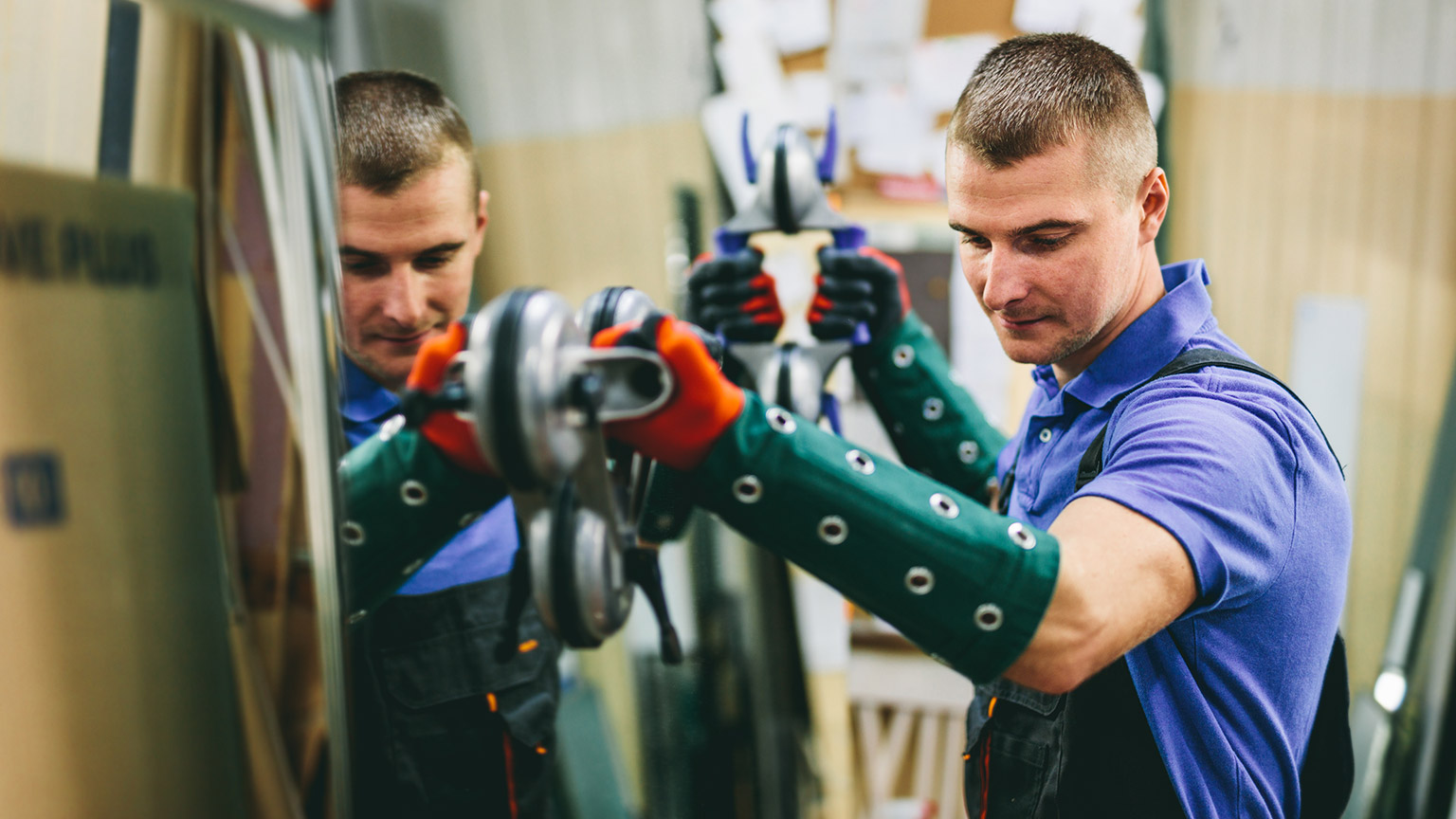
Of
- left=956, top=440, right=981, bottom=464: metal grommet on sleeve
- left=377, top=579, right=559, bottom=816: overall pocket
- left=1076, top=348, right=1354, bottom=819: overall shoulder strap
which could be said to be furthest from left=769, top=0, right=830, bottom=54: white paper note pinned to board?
left=377, top=579, right=559, bottom=816: overall pocket

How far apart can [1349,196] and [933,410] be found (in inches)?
25.0

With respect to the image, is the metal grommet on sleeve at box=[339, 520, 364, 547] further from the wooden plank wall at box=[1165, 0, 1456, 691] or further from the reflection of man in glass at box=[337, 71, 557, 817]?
the wooden plank wall at box=[1165, 0, 1456, 691]

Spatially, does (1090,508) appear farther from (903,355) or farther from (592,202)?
(592,202)

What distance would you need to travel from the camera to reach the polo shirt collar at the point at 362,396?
0.69 metres

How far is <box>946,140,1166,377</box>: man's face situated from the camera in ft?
2.18

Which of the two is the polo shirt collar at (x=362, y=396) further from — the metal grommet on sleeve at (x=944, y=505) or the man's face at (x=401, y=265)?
the metal grommet on sleeve at (x=944, y=505)

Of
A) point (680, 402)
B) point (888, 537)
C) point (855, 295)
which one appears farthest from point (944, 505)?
point (855, 295)

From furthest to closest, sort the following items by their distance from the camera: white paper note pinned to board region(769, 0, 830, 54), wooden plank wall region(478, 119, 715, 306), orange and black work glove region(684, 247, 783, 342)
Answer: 1. white paper note pinned to board region(769, 0, 830, 54)
2. wooden plank wall region(478, 119, 715, 306)
3. orange and black work glove region(684, 247, 783, 342)

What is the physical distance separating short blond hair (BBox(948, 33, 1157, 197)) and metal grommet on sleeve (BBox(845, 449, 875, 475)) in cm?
27

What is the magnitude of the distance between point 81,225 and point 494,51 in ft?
3.29

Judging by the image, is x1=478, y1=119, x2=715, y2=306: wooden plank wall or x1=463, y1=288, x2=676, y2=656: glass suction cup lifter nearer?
x1=463, y1=288, x2=676, y2=656: glass suction cup lifter

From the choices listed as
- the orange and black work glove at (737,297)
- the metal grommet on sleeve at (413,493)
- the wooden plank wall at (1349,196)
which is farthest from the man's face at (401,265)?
the wooden plank wall at (1349,196)

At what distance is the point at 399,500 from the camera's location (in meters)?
0.61

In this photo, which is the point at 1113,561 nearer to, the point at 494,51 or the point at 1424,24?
the point at 1424,24
